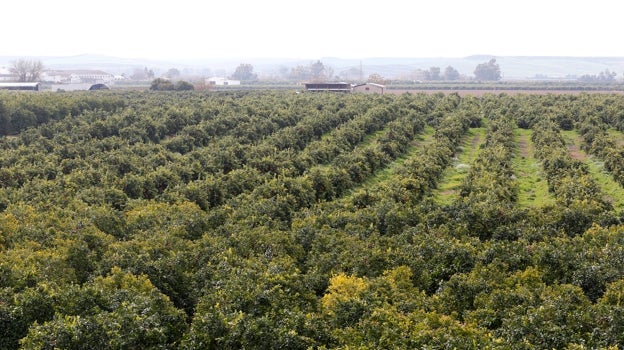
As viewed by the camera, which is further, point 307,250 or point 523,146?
point 523,146

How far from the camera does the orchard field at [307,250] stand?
2248 cm

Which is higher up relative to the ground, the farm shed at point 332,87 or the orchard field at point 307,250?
the farm shed at point 332,87

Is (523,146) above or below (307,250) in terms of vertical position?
above

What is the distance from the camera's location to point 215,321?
74.5ft

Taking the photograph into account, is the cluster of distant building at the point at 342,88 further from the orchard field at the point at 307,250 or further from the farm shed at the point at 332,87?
the orchard field at the point at 307,250

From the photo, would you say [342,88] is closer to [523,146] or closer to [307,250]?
[523,146]

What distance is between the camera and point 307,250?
35281 millimetres

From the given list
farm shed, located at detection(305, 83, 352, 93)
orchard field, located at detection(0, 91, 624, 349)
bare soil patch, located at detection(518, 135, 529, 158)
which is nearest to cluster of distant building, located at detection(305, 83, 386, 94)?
farm shed, located at detection(305, 83, 352, 93)

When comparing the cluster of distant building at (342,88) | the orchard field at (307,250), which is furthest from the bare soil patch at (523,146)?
the cluster of distant building at (342,88)

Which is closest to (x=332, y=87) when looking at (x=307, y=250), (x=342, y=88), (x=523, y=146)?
(x=342, y=88)

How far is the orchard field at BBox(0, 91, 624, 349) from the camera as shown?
73.8ft

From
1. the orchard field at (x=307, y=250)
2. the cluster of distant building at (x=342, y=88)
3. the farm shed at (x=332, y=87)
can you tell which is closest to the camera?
the orchard field at (x=307, y=250)

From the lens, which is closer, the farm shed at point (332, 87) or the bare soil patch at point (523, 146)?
the bare soil patch at point (523, 146)

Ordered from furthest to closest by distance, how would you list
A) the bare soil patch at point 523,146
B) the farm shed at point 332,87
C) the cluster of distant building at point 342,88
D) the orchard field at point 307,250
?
the cluster of distant building at point 342,88, the farm shed at point 332,87, the bare soil patch at point 523,146, the orchard field at point 307,250
